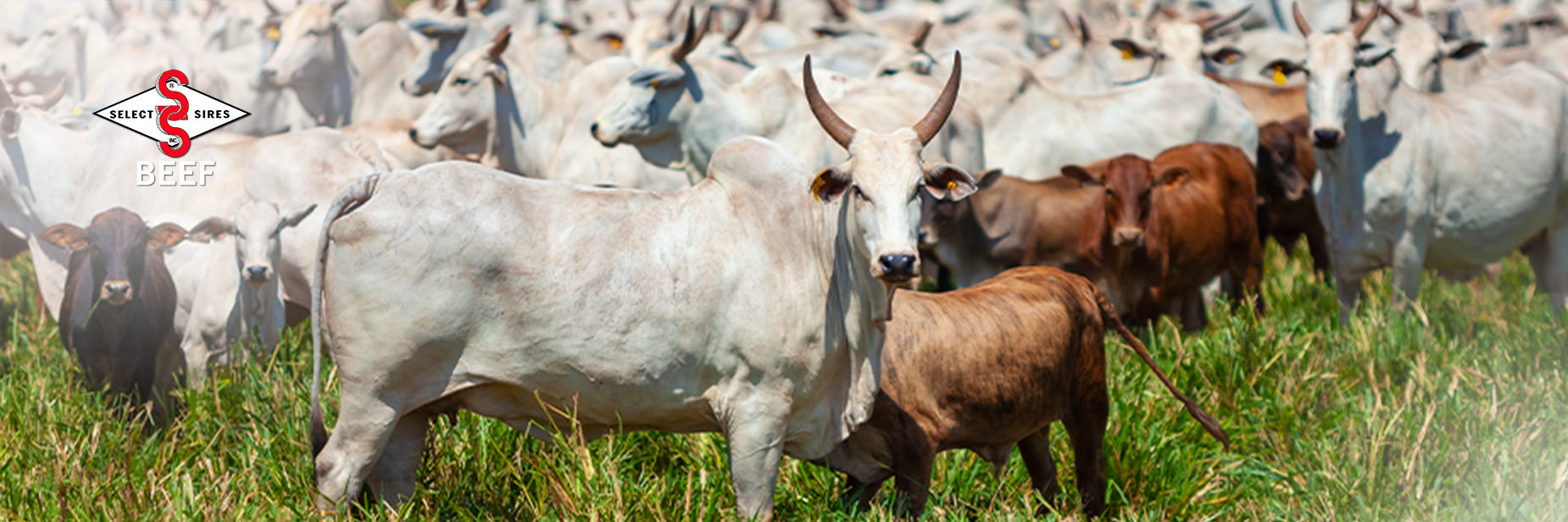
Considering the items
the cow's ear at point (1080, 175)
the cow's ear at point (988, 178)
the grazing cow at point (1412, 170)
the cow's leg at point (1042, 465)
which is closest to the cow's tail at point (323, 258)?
the cow's leg at point (1042, 465)

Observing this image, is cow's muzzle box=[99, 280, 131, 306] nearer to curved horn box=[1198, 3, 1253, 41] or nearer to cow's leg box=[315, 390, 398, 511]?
cow's leg box=[315, 390, 398, 511]

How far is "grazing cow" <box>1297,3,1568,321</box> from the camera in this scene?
26.9 ft

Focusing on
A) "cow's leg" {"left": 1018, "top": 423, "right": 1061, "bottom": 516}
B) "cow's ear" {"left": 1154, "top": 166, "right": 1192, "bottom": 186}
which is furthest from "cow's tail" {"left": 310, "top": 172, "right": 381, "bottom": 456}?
"cow's ear" {"left": 1154, "top": 166, "right": 1192, "bottom": 186}

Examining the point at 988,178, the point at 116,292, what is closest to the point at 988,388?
the point at 988,178

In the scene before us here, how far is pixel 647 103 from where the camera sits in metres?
9.01

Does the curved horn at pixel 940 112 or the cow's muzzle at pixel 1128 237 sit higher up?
the curved horn at pixel 940 112

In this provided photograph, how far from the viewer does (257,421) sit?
5.85m

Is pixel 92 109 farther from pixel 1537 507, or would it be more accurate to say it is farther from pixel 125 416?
pixel 1537 507

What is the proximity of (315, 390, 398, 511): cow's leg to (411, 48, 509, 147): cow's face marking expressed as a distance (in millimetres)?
5520

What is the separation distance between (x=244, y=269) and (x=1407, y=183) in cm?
644

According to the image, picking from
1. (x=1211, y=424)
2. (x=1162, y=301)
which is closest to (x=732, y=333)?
(x=1211, y=424)

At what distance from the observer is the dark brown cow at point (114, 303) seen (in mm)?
6109

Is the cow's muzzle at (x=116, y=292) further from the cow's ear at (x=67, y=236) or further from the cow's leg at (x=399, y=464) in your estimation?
the cow's leg at (x=399, y=464)

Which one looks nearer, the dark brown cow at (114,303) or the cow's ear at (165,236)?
the dark brown cow at (114,303)
